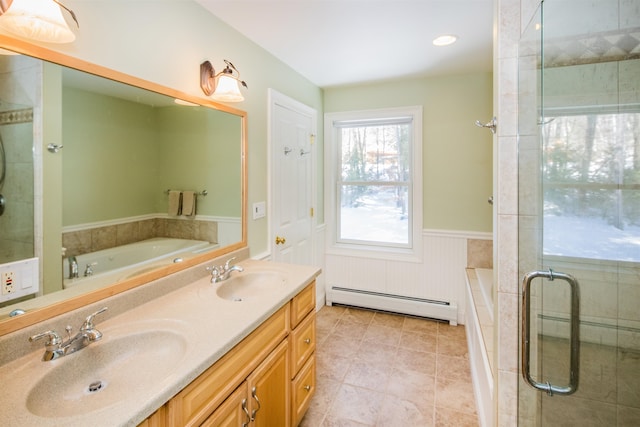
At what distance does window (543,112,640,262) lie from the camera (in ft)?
3.25

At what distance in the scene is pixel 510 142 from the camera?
1.33 m

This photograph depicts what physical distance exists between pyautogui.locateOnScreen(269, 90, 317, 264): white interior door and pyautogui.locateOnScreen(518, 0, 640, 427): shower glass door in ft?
5.33

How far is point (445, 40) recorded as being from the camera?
7.22 feet

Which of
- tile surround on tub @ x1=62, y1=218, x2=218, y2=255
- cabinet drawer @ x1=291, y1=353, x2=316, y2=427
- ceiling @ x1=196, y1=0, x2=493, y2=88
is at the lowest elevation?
cabinet drawer @ x1=291, y1=353, x2=316, y2=427

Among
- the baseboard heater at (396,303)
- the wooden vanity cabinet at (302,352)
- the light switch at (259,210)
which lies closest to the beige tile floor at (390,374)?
the baseboard heater at (396,303)

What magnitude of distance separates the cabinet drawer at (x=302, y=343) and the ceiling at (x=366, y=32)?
1.76 metres

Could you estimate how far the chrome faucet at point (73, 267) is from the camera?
1173 millimetres

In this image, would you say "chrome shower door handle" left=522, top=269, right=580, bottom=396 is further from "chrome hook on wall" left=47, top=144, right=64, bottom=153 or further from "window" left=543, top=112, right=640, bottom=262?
"chrome hook on wall" left=47, top=144, right=64, bottom=153

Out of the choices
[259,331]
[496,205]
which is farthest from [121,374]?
[496,205]

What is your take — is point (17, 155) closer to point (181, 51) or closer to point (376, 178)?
point (181, 51)

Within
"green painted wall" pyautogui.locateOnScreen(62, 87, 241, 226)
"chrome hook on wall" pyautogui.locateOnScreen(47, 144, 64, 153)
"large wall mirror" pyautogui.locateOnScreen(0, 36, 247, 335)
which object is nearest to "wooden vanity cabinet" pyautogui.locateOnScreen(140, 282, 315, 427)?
"large wall mirror" pyautogui.locateOnScreen(0, 36, 247, 335)

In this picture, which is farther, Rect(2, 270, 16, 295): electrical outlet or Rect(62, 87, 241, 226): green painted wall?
Rect(62, 87, 241, 226): green painted wall

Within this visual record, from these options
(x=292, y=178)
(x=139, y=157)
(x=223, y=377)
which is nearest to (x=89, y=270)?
(x=139, y=157)

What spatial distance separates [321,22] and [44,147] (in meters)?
1.60
